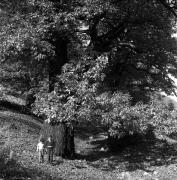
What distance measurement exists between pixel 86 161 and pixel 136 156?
13.3 ft

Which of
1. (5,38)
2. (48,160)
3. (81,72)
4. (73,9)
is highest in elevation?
(73,9)

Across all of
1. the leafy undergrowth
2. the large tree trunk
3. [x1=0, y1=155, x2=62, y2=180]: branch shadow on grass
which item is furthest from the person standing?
[x1=0, y1=155, x2=62, y2=180]: branch shadow on grass

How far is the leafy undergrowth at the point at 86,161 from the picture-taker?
15.2 m

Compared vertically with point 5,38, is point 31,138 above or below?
below

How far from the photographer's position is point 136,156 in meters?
22.8

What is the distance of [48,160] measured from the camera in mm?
17781

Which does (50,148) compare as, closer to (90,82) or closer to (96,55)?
(90,82)

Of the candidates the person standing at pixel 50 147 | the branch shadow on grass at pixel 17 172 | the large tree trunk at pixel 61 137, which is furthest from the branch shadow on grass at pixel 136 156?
the branch shadow on grass at pixel 17 172

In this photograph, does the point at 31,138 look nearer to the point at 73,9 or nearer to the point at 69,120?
the point at 69,120

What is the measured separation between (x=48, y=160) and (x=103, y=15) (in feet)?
27.0

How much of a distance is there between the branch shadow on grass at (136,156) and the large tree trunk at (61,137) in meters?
1.51

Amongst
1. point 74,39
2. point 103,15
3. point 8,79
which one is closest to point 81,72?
point 74,39

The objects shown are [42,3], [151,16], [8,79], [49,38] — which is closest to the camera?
[42,3]

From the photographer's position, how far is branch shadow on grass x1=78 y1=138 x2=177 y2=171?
66.4ft
